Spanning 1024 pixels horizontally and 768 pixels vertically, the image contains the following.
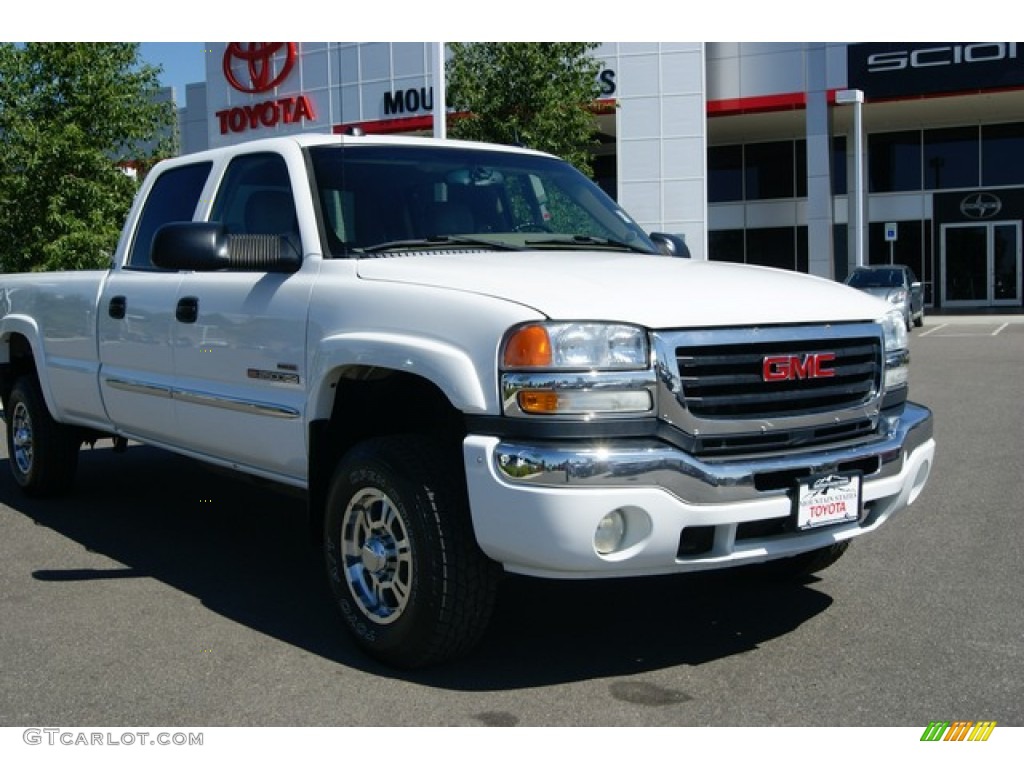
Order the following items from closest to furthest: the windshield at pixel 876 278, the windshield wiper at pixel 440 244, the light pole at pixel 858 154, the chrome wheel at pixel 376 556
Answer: the chrome wheel at pixel 376 556 < the windshield wiper at pixel 440 244 < the windshield at pixel 876 278 < the light pole at pixel 858 154

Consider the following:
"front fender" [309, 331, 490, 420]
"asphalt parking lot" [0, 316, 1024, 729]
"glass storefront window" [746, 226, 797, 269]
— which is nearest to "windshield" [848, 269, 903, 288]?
"glass storefront window" [746, 226, 797, 269]

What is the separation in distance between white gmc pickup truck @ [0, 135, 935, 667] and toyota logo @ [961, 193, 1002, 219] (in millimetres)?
32817

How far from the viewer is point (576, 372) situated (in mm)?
3727

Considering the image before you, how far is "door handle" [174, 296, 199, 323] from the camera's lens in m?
5.36

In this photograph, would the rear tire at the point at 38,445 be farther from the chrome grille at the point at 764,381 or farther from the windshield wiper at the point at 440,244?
the chrome grille at the point at 764,381

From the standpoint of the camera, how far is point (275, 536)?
21.0 ft

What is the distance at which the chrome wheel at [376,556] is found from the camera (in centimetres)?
416

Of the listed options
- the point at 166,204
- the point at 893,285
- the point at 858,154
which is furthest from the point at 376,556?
the point at 858,154

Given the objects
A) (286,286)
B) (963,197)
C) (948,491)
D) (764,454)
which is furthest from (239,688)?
(963,197)

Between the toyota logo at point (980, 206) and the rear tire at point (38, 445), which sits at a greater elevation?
the toyota logo at point (980, 206)

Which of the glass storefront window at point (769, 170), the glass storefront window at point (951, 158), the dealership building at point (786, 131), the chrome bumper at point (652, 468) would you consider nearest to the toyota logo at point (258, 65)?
the dealership building at point (786, 131)

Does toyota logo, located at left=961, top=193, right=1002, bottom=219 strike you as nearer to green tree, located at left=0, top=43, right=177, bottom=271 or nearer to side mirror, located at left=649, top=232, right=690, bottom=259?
green tree, located at left=0, top=43, right=177, bottom=271

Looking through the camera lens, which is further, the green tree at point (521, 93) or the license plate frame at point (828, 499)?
the green tree at point (521, 93)

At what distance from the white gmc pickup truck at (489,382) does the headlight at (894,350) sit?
0.6 inches
